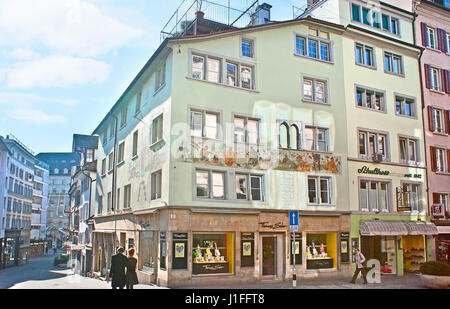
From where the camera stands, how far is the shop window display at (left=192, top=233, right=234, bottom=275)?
22.6m

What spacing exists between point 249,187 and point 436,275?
9.98 meters

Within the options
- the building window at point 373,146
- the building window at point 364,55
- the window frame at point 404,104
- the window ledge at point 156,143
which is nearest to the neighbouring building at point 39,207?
the window ledge at point 156,143

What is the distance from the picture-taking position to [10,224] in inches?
2810

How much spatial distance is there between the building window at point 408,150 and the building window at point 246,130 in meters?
11.4

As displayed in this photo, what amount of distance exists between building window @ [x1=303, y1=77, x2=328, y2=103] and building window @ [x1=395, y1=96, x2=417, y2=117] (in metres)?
6.22

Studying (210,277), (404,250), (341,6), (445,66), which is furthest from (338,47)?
(210,277)

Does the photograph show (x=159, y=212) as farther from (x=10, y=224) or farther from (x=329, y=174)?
(x=10, y=224)

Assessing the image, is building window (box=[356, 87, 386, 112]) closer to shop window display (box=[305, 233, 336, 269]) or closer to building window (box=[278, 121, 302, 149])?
building window (box=[278, 121, 302, 149])

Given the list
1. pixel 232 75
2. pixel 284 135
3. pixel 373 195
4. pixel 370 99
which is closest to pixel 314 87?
pixel 284 135

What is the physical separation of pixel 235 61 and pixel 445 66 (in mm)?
18800

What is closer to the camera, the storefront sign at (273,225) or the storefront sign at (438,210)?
the storefront sign at (273,225)

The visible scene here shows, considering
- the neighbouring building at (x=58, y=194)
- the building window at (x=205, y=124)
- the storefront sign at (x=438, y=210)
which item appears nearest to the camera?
the building window at (x=205, y=124)

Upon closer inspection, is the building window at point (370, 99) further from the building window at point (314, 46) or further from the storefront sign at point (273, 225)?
the storefront sign at point (273, 225)

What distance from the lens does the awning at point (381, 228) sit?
2706cm
